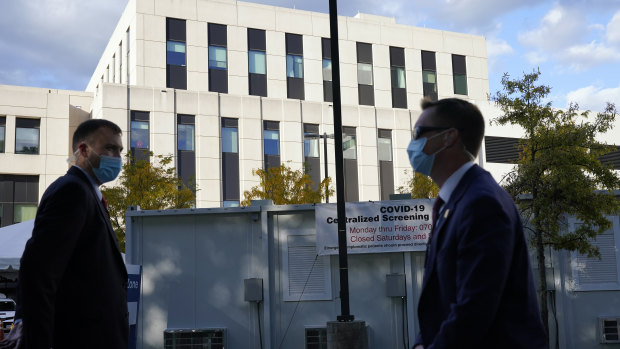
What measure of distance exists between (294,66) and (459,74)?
1209 centimetres

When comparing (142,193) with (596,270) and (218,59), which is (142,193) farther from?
(596,270)

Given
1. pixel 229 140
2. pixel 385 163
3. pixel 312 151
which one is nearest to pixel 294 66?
pixel 312 151

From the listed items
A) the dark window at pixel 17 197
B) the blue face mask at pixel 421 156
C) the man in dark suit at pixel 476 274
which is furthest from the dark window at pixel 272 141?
the man in dark suit at pixel 476 274

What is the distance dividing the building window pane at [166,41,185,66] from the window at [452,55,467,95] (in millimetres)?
18431

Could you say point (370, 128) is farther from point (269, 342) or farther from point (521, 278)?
point (521, 278)

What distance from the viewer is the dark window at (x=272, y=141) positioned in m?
39.2

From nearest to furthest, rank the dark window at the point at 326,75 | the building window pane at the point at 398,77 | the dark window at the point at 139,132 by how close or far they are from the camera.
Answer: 1. the dark window at the point at 139,132
2. the dark window at the point at 326,75
3. the building window pane at the point at 398,77

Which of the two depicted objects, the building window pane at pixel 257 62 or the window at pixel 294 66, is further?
the window at pixel 294 66

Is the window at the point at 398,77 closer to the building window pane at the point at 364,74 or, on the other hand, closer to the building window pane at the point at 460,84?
the building window pane at the point at 364,74

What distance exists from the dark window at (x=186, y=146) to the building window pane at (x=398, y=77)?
13.8m

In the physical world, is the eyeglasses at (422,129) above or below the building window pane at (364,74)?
below

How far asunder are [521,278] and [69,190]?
242cm

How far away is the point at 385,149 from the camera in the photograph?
4209 cm

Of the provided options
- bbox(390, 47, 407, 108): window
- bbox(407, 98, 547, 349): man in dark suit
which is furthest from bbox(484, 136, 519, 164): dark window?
bbox(407, 98, 547, 349): man in dark suit
